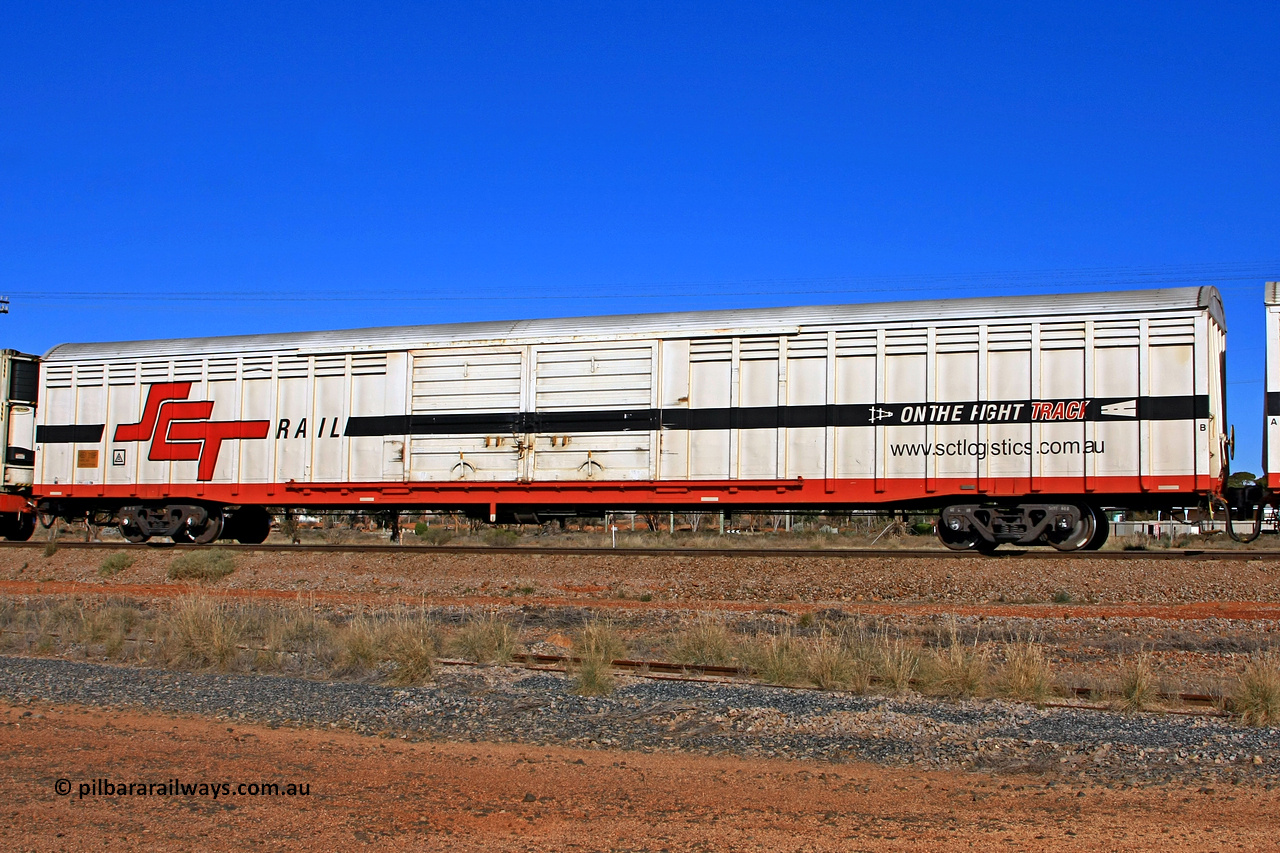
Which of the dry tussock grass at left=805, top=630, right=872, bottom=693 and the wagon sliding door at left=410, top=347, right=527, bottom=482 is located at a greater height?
the wagon sliding door at left=410, top=347, right=527, bottom=482

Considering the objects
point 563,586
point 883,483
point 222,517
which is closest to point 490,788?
point 563,586

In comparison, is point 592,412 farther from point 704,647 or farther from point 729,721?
point 729,721

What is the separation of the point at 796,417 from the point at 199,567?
32.2ft

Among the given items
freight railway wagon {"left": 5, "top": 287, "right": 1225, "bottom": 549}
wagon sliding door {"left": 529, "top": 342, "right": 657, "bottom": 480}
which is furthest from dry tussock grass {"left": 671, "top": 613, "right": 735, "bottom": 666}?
wagon sliding door {"left": 529, "top": 342, "right": 657, "bottom": 480}

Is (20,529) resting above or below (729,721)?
above

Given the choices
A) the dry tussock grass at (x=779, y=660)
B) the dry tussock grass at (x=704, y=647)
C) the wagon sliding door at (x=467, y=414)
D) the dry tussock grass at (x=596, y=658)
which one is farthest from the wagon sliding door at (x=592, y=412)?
the dry tussock grass at (x=779, y=660)

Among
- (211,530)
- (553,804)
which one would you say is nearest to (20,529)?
(211,530)

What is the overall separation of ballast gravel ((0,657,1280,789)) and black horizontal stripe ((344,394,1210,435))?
7832 millimetres

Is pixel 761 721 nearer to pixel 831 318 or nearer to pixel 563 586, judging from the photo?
pixel 563 586

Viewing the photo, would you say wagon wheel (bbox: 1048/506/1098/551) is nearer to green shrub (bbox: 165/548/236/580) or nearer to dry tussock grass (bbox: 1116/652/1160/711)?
dry tussock grass (bbox: 1116/652/1160/711)

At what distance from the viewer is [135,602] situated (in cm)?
1444

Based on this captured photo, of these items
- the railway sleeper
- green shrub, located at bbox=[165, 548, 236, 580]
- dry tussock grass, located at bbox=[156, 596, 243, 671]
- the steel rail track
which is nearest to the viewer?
dry tussock grass, located at bbox=[156, 596, 243, 671]

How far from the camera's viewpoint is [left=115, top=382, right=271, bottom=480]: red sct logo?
19.0 m

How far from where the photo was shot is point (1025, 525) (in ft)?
51.2
